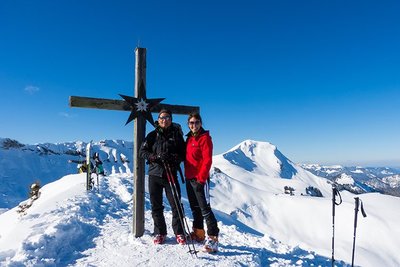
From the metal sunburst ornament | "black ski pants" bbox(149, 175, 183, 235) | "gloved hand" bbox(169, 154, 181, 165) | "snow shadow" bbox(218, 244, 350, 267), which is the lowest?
"snow shadow" bbox(218, 244, 350, 267)

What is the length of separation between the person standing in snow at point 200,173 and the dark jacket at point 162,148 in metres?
0.23

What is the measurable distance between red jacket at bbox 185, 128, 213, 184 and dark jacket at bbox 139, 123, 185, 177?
248 millimetres

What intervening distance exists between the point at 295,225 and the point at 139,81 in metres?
37.3

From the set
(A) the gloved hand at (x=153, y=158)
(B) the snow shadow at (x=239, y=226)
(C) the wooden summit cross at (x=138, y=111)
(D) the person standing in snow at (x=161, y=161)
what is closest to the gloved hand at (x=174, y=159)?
(D) the person standing in snow at (x=161, y=161)

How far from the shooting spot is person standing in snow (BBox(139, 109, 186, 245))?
6.69 m

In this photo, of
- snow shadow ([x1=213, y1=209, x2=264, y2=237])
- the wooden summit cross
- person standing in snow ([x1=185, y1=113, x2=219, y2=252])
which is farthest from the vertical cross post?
snow shadow ([x1=213, y1=209, x2=264, y2=237])

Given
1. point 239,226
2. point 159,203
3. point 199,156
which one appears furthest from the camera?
point 239,226

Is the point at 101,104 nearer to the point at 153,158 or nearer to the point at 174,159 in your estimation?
the point at 153,158

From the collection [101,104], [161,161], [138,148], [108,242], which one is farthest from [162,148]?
[108,242]

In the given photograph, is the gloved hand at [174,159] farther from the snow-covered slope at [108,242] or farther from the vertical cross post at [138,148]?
the snow-covered slope at [108,242]

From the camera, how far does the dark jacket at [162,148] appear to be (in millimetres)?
6640

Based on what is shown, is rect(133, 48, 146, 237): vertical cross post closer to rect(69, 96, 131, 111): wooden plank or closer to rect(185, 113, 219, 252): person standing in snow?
rect(69, 96, 131, 111): wooden plank

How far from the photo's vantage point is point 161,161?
6609 mm

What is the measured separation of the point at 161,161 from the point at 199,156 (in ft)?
2.73
